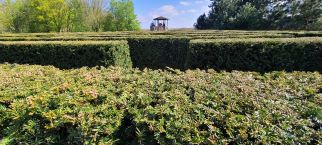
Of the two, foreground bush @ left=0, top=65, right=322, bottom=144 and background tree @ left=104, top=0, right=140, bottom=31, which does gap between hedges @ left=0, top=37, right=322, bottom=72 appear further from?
background tree @ left=104, top=0, right=140, bottom=31

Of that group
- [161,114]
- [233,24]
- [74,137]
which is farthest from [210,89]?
[233,24]

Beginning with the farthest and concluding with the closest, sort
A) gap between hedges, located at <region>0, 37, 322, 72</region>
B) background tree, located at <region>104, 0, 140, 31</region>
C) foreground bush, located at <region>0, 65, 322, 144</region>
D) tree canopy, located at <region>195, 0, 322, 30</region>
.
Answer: background tree, located at <region>104, 0, 140, 31</region>
tree canopy, located at <region>195, 0, 322, 30</region>
gap between hedges, located at <region>0, 37, 322, 72</region>
foreground bush, located at <region>0, 65, 322, 144</region>

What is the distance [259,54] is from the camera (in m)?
6.44

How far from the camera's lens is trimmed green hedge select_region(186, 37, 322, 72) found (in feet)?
20.1

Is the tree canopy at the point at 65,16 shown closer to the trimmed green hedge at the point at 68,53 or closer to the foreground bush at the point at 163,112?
the trimmed green hedge at the point at 68,53

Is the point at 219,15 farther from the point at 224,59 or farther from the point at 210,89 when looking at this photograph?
the point at 210,89

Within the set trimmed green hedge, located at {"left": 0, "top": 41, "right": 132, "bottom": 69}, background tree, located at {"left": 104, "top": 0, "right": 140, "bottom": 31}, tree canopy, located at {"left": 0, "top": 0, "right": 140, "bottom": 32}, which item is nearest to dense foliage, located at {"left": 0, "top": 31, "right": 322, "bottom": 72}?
trimmed green hedge, located at {"left": 0, "top": 41, "right": 132, "bottom": 69}

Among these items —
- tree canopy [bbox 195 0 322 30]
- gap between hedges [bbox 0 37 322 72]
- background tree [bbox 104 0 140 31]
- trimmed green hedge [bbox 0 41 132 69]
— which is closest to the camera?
gap between hedges [bbox 0 37 322 72]

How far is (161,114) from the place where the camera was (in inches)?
85.4

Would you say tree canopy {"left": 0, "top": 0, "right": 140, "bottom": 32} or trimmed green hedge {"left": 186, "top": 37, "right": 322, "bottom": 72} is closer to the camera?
trimmed green hedge {"left": 186, "top": 37, "right": 322, "bottom": 72}

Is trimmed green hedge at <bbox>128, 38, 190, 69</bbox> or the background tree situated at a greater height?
the background tree

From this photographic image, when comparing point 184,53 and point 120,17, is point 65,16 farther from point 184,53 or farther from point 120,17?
point 184,53

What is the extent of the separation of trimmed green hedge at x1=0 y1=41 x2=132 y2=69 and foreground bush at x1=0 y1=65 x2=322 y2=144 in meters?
4.68

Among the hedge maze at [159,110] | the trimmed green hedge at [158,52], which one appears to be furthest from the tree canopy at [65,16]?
the hedge maze at [159,110]
